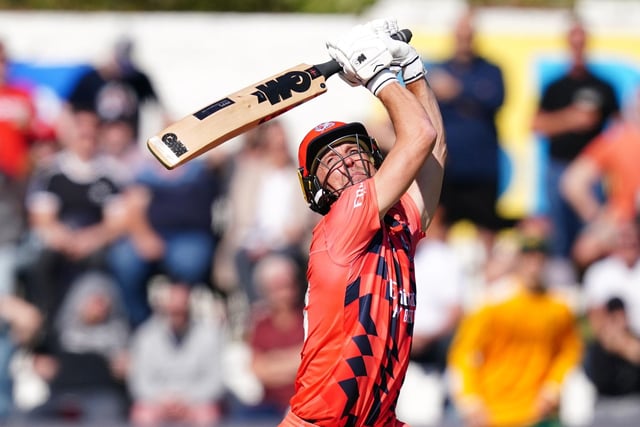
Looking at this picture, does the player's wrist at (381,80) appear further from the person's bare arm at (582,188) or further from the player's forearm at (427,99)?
the person's bare arm at (582,188)

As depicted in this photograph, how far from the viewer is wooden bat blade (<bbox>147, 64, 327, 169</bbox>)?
4500 millimetres

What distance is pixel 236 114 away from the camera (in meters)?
4.62

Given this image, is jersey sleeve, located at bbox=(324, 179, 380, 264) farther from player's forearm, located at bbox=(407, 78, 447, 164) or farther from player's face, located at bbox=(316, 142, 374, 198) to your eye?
player's forearm, located at bbox=(407, 78, 447, 164)

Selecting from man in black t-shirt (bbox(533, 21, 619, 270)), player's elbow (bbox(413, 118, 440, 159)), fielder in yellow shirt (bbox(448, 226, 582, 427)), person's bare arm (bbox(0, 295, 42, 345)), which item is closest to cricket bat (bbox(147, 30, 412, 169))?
player's elbow (bbox(413, 118, 440, 159))

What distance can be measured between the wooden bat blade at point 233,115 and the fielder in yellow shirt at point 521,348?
14.7 feet

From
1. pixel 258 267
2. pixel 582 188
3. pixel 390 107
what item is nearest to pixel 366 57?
pixel 390 107

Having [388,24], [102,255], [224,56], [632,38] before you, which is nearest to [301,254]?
[102,255]

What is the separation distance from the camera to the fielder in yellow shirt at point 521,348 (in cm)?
891

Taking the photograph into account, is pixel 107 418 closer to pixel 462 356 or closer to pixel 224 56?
pixel 462 356

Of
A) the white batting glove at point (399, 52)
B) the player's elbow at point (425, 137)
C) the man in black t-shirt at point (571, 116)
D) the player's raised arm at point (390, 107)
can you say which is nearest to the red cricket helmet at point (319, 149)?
the player's raised arm at point (390, 107)

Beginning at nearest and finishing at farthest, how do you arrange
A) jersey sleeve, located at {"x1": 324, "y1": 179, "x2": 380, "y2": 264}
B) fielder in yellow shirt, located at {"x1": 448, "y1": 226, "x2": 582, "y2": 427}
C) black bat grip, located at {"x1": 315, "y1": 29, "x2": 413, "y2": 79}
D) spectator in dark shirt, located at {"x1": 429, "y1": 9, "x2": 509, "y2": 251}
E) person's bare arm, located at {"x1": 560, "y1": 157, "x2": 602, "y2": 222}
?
jersey sleeve, located at {"x1": 324, "y1": 179, "x2": 380, "y2": 264} → black bat grip, located at {"x1": 315, "y1": 29, "x2": 413, "y2": 79} → fielder in yellow shirt, located at {"x1": 448, "y1": 226, "x2": 582, "y2": 427} → spectator in dark shirt, located at {"x1": 429, "y1": 9, "x2": 509, "y2": 251} → person's bare arm, located at {"x1": 560, "y1": 157, "x2": 602, "y2": 222}

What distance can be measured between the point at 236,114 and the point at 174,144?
273 mm

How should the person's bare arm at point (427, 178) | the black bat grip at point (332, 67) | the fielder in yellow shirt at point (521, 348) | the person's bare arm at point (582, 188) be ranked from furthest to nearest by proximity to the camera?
the person's bare arm at point (582, 188) < the fielder in yellow shirt at point (521, 348) < the person's bare arm at point (427, 178) < the black bat grip at point (332, 67)

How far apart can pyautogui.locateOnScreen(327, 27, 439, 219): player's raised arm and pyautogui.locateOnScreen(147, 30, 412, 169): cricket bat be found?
0.14 metres
